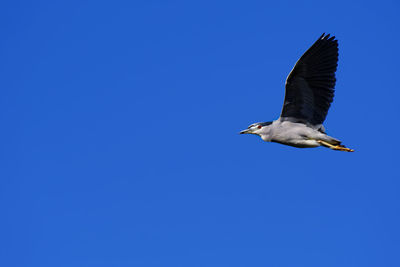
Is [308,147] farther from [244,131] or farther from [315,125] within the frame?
[244,131]

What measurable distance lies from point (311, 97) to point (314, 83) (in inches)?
15.3

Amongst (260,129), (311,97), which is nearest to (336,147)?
(311,97)

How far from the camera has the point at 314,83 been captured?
43.1ft

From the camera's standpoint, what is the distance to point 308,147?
1345cm

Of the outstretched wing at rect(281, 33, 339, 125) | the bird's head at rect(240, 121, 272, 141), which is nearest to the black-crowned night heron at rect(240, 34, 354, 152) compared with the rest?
the outstretched wing at rect(281, 33, 339, 125)

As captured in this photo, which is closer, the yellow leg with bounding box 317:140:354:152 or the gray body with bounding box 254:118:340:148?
the yellow leg with bounding box 317:140:354:152

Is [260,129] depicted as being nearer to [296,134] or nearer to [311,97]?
[296,134]

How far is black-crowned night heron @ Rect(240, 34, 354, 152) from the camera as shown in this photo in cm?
1306

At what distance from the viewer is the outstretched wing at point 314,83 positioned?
514 inches

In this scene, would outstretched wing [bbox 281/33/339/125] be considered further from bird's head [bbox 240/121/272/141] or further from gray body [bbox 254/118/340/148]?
bird's head [bbox 240/121/272/141]

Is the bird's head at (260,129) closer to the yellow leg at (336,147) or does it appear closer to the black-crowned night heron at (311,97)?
the black-crowned night heron at (311,97)

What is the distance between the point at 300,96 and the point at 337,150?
1727mm

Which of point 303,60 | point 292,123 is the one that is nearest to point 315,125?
point 292,123

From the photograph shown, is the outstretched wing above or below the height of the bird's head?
above
